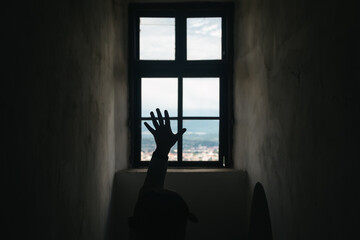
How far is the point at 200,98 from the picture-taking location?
116 inches

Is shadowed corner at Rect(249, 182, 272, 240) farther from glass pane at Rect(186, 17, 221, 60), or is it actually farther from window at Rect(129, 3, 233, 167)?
glass pane at Rect(186, 17, 221, 60)

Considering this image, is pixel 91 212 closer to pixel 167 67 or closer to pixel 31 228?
pixel 31 228

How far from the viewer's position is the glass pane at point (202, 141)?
2.94m

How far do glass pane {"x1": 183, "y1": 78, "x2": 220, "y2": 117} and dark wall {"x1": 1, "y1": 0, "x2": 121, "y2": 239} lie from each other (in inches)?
41.4

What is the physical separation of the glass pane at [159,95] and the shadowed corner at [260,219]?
123 cm

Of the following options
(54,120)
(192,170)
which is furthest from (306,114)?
(192,170)

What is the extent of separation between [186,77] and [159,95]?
323 mm

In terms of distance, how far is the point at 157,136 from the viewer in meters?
1.92

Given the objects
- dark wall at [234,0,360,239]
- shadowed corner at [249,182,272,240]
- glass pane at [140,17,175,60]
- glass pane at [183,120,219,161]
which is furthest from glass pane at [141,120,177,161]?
shadowed corner at [249,182,272,240]

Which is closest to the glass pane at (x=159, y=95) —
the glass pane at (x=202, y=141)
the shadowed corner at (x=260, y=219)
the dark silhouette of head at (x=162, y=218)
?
the glass pane at (x=202, y=141)

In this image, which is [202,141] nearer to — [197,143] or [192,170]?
[197,143]

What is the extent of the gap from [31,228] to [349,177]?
1.08 m

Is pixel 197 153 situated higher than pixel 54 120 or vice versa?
pixel 54 120

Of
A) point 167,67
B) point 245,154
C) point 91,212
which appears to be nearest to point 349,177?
point 91,212
